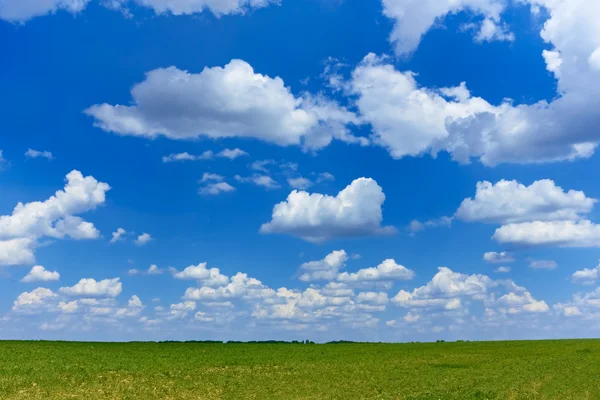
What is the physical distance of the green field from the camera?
140 feet

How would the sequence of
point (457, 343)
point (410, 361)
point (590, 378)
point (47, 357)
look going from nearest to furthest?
point (590, 378), point (47, 357), point (410, 361), point (457, 343)

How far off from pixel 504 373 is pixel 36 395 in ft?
128

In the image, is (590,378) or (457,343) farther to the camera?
(457,343)

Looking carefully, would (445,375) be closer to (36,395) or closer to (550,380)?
(550,380)

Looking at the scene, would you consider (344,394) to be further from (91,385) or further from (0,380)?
(0,380)

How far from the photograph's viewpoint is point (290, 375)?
51.9m

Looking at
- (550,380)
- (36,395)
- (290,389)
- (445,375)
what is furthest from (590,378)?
(36,395)

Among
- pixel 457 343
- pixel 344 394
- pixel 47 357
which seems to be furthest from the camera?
pixel 457 343

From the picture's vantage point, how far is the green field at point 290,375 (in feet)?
140

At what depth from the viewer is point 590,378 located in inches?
1997

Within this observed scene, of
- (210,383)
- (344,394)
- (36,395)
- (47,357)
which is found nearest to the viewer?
(36,395)

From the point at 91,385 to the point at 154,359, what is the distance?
17183 millimetres

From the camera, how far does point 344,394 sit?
142 feet

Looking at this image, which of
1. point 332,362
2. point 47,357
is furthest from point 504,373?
point 47,357
